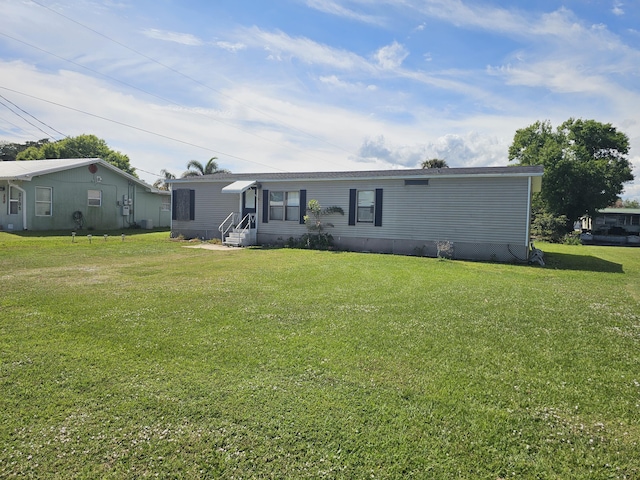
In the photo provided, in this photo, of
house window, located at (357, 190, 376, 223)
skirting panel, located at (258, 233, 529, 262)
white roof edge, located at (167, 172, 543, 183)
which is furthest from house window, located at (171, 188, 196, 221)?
house window, located at (357, 190, 376, 223)

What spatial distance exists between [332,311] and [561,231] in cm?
2434

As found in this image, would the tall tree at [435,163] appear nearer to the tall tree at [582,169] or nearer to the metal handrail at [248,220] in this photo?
the tall tree at [582,169]

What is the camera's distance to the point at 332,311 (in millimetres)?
5598

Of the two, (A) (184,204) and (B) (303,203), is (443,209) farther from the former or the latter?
(A) (184,204)

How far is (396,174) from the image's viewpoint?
45.4 feet

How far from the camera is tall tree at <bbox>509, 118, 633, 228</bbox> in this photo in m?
27.3

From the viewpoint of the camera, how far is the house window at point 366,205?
14453 mm

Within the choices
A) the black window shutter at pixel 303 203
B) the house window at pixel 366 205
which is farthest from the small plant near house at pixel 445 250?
the black window shutter at pixel 303 203

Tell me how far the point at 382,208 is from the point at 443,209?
7.26ft

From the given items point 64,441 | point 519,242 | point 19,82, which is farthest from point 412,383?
point 19,82

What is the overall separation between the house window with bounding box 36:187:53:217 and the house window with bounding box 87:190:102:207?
202 centimetres

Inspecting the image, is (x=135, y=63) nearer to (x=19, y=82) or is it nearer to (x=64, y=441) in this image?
(x=19, y=82)

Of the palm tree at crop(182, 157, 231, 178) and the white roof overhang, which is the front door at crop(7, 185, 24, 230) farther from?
the palm tree at crop(182, 157, 231, 178)

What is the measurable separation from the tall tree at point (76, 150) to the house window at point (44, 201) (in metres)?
18.4
